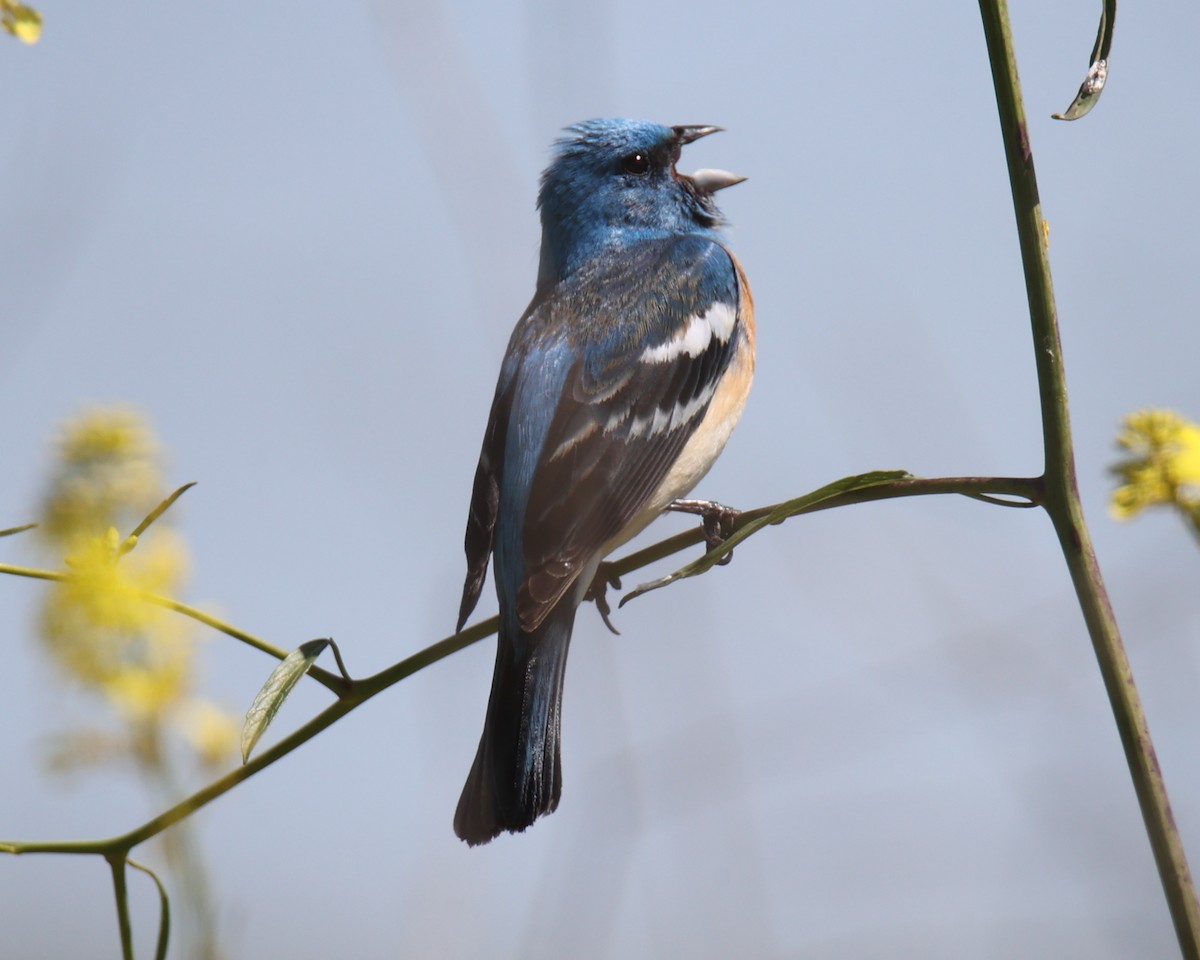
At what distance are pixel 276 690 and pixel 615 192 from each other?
8.74 ft

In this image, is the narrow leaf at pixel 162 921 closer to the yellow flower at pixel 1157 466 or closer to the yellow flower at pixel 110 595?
the yellow flower at pixel 110 595

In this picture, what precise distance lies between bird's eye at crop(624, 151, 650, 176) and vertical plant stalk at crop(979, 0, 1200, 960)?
2.86 metres

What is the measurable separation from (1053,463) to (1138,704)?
23 cm

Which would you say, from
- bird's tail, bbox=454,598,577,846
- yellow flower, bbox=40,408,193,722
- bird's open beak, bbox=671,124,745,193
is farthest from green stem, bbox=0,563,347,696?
bird's open beak, bbox=671,124,745,193

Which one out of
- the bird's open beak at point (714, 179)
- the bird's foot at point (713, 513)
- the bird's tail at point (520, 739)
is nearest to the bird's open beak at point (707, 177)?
the bird's open beak at point (714, 179)

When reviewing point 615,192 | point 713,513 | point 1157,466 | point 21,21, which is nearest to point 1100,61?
point 1157,466

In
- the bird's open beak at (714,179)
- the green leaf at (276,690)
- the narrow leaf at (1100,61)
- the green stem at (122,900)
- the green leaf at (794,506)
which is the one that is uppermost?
the bird's open beak at (714,179)

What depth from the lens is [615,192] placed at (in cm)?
391

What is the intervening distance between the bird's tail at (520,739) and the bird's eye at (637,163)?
1.83 metres

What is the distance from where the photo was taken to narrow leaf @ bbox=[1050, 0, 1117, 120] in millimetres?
1365

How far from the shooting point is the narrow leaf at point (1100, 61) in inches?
53.7

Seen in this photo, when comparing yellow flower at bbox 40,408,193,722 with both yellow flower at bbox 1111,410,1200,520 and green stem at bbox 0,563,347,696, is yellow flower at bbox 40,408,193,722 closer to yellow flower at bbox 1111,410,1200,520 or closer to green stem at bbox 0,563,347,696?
green stem at bbox 0,563,347,696

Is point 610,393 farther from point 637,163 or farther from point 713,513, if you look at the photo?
point 637,163

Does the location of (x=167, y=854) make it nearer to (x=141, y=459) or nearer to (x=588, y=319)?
(x=141, y=459)
